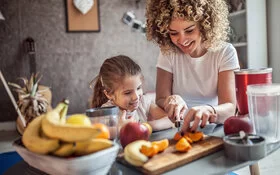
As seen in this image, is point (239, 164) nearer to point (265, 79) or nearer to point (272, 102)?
point (272, 102)

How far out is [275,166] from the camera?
2314 mm

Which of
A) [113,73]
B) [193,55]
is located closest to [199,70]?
[193,55]

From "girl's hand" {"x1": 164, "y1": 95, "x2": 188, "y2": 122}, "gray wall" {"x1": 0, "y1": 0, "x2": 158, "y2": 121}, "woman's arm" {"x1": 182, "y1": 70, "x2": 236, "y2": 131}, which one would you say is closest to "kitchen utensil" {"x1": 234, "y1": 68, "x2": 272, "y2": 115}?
"woman's arm" {"x1": 182, "y1": 70, "x2": 236, "y2": 131}

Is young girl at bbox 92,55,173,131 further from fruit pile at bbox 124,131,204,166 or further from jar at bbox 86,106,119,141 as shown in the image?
fruit pile at bbox 124,131,204,166

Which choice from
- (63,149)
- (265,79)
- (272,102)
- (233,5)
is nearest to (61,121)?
(63,149)

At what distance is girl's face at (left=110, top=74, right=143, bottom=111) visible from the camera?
1434 mm

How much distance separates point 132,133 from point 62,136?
1.10 feet

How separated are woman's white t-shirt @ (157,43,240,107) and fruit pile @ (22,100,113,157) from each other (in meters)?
1.04

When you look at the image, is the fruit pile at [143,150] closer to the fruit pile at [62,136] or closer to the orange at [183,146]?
the orange at [183,146]

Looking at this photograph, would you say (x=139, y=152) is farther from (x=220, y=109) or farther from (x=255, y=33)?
(x=255, y=33)

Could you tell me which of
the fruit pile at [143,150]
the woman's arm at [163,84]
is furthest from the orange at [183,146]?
the woman's arm at [163,84]

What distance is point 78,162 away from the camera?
2.12ft

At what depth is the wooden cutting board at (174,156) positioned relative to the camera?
0.76 m

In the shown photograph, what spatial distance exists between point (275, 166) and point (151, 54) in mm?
2902
